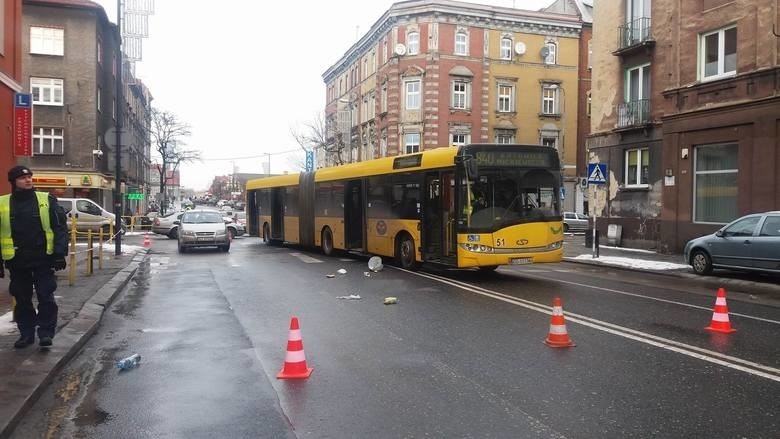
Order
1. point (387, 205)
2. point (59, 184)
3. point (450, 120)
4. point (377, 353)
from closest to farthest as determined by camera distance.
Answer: point (377, 353) < point (387, 205) < point (59, 184) < point (450, 120)

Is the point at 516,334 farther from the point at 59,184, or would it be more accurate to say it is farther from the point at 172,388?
the point at 59,184

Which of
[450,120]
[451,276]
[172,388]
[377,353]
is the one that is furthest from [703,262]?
[450,120]

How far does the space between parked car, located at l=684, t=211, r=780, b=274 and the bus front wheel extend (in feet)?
22.3

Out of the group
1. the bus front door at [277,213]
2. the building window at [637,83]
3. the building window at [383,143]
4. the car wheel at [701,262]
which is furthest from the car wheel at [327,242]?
the building window at [383,143]

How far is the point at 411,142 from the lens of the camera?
45156mm

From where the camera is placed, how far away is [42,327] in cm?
661

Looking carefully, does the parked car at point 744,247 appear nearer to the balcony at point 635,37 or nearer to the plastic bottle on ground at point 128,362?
the balcony at point 635,37

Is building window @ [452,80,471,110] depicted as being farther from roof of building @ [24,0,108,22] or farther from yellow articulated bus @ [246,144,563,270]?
yellow articulated bus @ [246,144,563,270]

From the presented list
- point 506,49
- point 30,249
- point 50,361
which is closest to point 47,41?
point 506,49

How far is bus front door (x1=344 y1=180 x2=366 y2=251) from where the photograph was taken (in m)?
18.2

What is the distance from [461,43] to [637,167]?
943 inches

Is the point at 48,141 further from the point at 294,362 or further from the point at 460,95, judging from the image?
the point at 294,362

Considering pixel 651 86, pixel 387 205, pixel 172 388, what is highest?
pixel 651 86

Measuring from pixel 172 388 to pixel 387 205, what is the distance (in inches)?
441
